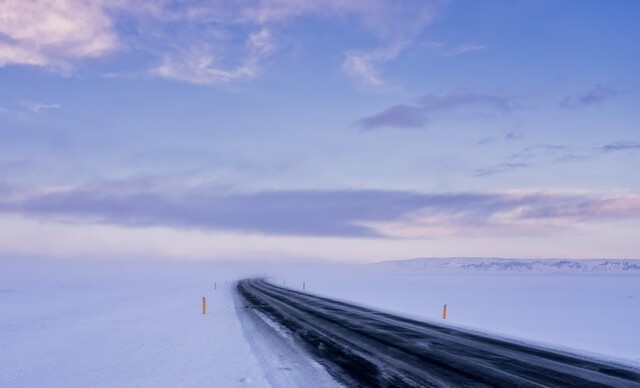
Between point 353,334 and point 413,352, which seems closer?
point 413,352

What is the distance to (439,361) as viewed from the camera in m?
10.9

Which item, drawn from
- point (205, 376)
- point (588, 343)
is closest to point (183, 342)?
point (205, 376)

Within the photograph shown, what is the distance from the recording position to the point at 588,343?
16.4 meters

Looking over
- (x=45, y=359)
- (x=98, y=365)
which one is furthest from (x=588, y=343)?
(x=45, y=359)

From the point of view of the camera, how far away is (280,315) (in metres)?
22.0

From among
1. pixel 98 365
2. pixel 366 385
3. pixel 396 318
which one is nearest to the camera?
pixel 366 385

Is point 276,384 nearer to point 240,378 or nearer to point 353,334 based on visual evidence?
point 240,378

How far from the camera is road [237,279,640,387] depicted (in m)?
8.99

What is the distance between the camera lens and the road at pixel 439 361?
899 centimetres

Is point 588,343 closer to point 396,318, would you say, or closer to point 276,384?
point 396,318

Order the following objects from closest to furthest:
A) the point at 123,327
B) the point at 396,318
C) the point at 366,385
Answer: the point at 366,385, the point at 123,327, the point at 396,318

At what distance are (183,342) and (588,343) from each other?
1377 cm

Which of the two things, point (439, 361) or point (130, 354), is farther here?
point (130, 354)

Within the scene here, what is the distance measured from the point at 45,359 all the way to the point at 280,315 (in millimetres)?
11036
